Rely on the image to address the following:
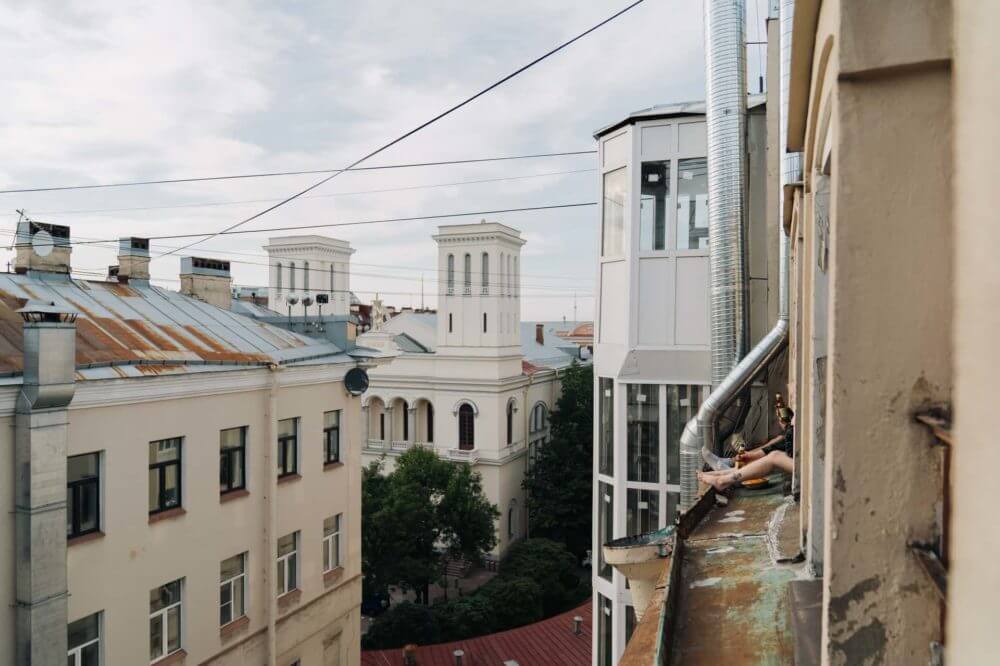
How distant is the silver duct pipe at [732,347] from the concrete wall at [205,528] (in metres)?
7.25

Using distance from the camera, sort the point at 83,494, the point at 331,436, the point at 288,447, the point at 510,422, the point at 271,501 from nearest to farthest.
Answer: the point at 83,494, the point at 271,501, the point at 288,447, the point at 331,436, the point at 510,422

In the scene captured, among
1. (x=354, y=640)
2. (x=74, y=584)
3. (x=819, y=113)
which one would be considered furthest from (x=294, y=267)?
(x=819, y=113)

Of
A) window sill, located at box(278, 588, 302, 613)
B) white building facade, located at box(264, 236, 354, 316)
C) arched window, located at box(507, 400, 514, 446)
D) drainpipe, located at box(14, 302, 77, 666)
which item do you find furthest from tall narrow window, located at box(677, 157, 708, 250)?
white building facade, located at box(264, 236, 354, 316)

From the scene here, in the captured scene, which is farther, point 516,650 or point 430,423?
point 430,423

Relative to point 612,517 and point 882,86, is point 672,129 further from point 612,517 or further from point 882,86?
point 882,86

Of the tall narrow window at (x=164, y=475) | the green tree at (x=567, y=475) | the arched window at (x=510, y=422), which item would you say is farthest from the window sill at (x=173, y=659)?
the arched window at (x=510, y=422)

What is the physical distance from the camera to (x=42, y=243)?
1241 centimetres

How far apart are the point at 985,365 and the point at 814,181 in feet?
4.75

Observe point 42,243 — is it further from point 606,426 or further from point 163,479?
point 606,426

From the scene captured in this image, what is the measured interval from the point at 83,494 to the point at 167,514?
4.59ft

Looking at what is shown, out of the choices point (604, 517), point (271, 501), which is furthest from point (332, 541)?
point (604, 517)

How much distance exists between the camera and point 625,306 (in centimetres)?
1018

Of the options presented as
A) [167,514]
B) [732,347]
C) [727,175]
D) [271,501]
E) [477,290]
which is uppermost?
[477,290]

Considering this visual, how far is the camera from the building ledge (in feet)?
34.3
